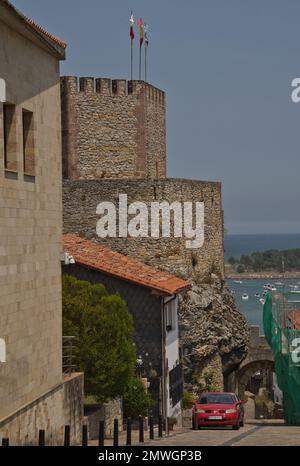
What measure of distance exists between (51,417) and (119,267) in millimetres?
17162

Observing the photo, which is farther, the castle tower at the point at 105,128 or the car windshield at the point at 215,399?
the castle tower at the point at 105,128

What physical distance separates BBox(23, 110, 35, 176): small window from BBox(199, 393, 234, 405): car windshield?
1291cm

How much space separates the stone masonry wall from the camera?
22.7 m

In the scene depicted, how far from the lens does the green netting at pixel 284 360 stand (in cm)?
4072

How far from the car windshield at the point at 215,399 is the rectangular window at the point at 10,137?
14178mm

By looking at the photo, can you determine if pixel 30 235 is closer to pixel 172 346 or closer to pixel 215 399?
pixel 215 399

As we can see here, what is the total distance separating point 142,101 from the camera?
204ft

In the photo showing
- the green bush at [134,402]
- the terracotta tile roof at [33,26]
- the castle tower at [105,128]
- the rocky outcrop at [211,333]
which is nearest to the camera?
the terracotta tile roof at [33,26]

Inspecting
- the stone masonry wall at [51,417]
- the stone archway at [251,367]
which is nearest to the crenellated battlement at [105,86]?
the stone archway at [251,367]

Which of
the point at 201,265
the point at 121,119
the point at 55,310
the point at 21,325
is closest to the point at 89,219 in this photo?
the point at 201,265

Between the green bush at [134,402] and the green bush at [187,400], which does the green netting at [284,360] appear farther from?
the green bush at [134,402]

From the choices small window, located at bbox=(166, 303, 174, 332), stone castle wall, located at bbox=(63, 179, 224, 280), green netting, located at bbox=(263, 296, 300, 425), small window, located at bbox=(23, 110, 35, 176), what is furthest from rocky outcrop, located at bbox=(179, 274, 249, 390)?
small window, located at bbox=(23, 110, 35, 176)

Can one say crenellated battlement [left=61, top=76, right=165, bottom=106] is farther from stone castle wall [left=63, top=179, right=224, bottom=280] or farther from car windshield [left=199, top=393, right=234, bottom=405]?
car windshield [left=199, top=393, right=234, bottom=405]

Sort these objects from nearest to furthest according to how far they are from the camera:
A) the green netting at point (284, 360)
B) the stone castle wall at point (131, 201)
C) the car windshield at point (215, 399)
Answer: the car windshield at point (215, 399) < the green netting at point (284, 360) < the stone castle wall at point (131, 201)
